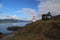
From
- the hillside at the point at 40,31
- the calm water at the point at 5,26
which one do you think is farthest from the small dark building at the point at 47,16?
the calm water at the point at 5,26

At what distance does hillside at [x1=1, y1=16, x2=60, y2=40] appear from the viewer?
289 cm

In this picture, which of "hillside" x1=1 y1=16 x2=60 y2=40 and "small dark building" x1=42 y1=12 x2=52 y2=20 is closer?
"hillside" x1=1 y1=16 x2=60 y2=40

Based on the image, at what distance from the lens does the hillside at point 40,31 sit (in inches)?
114

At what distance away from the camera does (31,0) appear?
321cm

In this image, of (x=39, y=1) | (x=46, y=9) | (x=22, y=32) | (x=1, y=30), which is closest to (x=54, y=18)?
(x=46, y=9)

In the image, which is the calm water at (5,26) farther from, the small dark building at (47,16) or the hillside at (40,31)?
the small dark building at (47,16)

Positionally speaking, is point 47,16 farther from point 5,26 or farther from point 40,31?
point 5,26

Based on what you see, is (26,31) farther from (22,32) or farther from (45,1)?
(45,1)

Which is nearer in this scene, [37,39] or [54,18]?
[37,39]

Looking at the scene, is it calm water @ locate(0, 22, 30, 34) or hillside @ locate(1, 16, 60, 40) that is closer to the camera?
hillside @ locate(1, 16, 60, 40)

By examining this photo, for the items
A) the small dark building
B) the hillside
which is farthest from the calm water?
the small dark building

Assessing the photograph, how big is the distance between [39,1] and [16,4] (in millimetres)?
590

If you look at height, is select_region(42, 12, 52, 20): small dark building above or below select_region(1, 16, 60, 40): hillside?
above

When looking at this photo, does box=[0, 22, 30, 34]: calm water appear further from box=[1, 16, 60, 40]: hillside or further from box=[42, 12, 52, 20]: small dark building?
box=[42, 12, 52, 20]: small dark building
